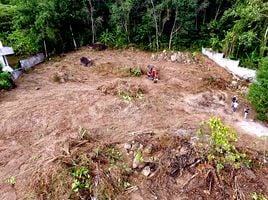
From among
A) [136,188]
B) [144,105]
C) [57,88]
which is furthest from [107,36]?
[136,188]

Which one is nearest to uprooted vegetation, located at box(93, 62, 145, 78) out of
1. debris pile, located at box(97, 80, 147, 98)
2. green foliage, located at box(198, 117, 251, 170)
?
debris pile, located at box(97, 80, 147, 98)

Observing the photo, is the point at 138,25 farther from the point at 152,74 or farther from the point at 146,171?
the point at 146,171

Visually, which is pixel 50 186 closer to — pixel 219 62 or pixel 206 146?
pixel 206 146

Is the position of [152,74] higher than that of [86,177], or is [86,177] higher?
[152,74]

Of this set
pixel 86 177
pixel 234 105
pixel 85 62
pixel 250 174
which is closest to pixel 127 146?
pixel 86 177

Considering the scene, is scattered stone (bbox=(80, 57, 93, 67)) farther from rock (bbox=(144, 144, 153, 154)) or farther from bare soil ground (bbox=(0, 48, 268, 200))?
rock (bbox=(144, 144, 153, 154))

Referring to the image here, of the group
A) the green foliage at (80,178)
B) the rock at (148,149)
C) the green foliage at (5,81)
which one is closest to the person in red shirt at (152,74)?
the rock at (148,149)

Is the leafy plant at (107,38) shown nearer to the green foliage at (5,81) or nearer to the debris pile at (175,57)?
the debris pile at (175,57)
